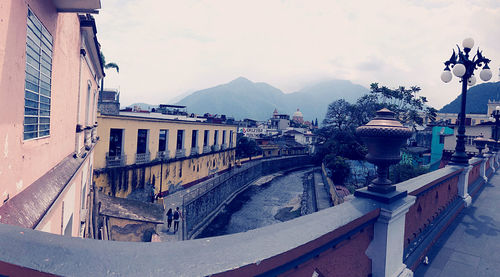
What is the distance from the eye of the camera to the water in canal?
2002 centimetres

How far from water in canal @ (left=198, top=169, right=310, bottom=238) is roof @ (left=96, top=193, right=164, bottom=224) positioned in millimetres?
7823

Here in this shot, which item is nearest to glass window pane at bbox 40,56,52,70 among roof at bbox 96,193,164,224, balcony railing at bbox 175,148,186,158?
roof at bbox 96,193,164,224

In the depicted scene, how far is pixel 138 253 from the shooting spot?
46.6 inches

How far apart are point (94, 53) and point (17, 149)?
581 centimetres

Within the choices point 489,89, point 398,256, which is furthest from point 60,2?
point 489,89

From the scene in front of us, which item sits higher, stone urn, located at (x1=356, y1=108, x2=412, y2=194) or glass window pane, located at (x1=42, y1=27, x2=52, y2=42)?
glass window pane, located at (x1=42, y1=27, x2=52, y2=42)

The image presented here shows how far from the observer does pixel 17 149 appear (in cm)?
265

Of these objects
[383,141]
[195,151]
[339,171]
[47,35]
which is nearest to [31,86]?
[47,35]

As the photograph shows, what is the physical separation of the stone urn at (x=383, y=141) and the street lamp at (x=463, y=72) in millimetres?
5596

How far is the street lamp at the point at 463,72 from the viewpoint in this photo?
709cm

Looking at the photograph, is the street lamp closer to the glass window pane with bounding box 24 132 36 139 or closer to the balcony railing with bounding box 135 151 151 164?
the glass window pane with bounding box 24 132 36 139

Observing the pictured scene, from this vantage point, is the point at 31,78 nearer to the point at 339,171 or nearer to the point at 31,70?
the point at 31,70

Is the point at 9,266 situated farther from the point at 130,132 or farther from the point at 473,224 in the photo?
the point at 130,132

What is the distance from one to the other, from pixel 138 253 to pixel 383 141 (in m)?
2.35
